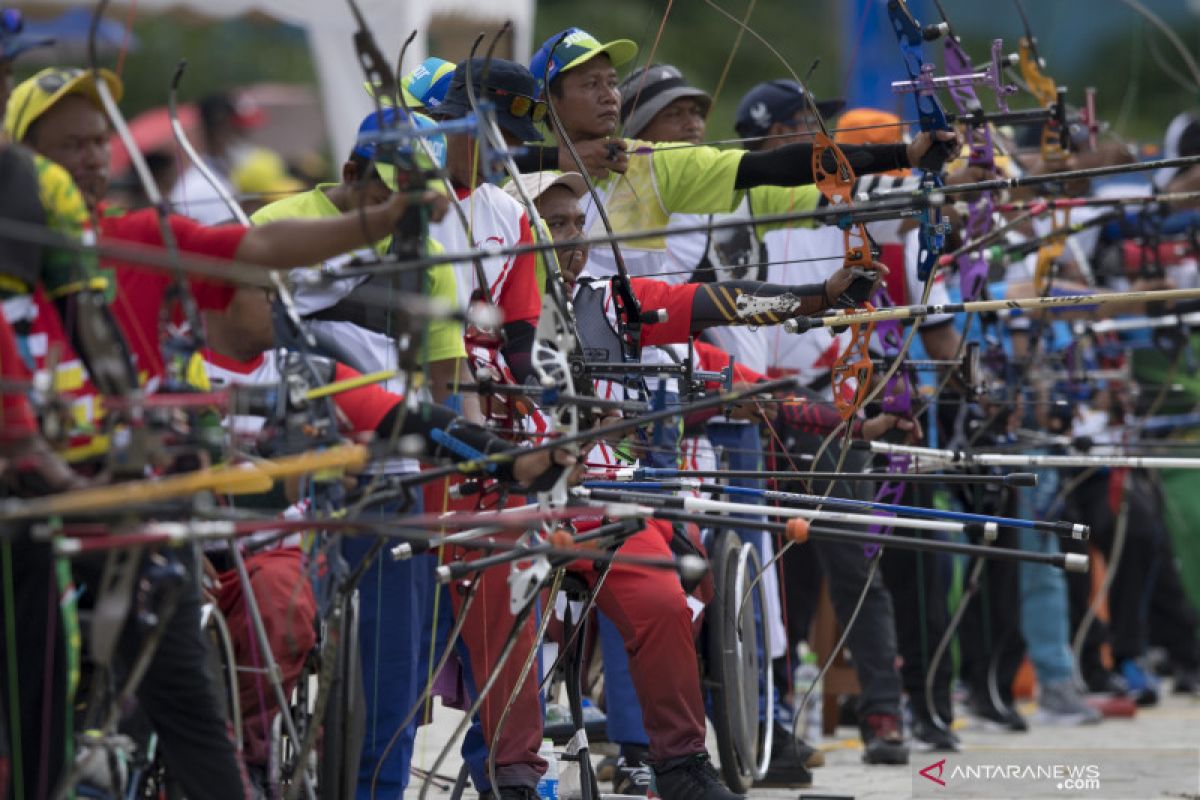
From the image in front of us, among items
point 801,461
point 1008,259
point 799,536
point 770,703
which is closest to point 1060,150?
point 1008,259

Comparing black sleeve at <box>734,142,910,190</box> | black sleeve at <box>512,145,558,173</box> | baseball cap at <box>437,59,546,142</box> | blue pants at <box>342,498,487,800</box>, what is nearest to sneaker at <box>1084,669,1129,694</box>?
black sleeve at <box>734,142,910,190</box>

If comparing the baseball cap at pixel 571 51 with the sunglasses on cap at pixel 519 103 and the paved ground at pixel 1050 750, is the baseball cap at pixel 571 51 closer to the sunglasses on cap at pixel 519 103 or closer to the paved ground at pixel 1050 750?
the sunglasses on cap at pixel 519 103

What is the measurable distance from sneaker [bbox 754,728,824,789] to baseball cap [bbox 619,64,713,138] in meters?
2.28

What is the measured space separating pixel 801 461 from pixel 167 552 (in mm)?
3616

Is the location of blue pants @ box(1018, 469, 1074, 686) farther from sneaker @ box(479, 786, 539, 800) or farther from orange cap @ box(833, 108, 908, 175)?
sneaker @ box(479, 786, 539, 800)

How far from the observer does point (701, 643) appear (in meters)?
6.53

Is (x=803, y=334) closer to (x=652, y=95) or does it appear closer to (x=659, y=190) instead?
(x=652, y=95)

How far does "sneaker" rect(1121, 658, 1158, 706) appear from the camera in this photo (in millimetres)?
10258

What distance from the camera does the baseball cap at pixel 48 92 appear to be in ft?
13.8

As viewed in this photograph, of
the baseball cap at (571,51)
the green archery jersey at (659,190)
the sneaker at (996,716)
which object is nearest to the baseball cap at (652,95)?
the green archery jersey at (659,190)

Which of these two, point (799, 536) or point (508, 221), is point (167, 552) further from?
point (508, 221)

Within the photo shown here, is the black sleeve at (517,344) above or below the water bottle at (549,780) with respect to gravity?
above

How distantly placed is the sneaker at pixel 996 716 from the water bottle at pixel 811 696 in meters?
0.78

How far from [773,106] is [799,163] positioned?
6.21ft
